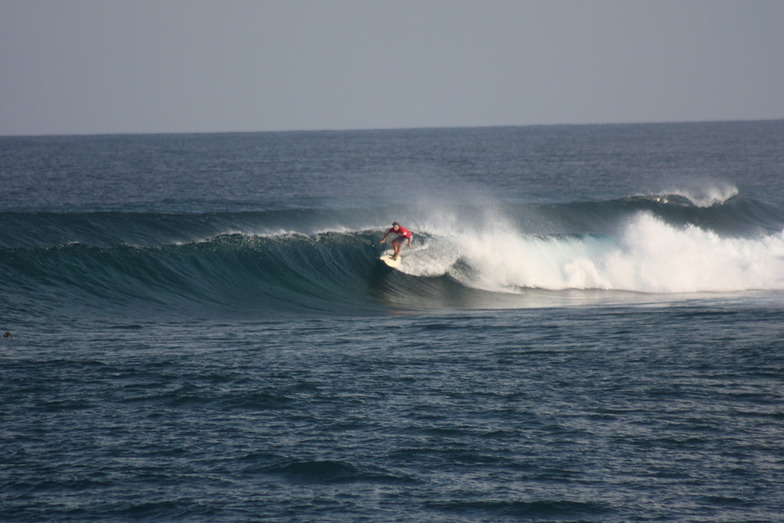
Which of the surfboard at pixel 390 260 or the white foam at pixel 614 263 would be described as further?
the surfboard at pixel 390 260

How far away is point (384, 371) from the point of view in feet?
48.9

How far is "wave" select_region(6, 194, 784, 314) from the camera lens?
23.6 metres

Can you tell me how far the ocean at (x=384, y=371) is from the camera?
10.0m

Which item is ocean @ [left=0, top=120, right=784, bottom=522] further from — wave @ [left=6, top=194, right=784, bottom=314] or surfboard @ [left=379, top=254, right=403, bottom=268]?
surfboard @ [left=379, top=254, right=403, bottom=268]

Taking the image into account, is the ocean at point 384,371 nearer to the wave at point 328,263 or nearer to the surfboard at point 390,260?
the wave at point 328,263

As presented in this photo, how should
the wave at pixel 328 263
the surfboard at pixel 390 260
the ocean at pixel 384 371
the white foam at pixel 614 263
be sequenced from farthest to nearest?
the surfboard at pixel 390 260 < the white foam at pixel 614 263 < the wave at pixel 328 263 < the ocean at pixel 384 371

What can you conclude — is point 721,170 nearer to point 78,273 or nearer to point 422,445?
point 78,273

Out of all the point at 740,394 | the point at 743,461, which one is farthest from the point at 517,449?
the point at 740,394

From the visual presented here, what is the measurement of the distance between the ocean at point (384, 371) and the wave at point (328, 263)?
0.11 meters

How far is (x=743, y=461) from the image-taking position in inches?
423

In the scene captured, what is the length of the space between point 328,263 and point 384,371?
535 inches

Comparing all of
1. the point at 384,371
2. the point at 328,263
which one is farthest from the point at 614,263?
the point at 384,371

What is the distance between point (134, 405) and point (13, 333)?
6415 millimetres

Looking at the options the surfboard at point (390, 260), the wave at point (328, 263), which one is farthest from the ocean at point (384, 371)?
the surfboard at point (390, 260)
